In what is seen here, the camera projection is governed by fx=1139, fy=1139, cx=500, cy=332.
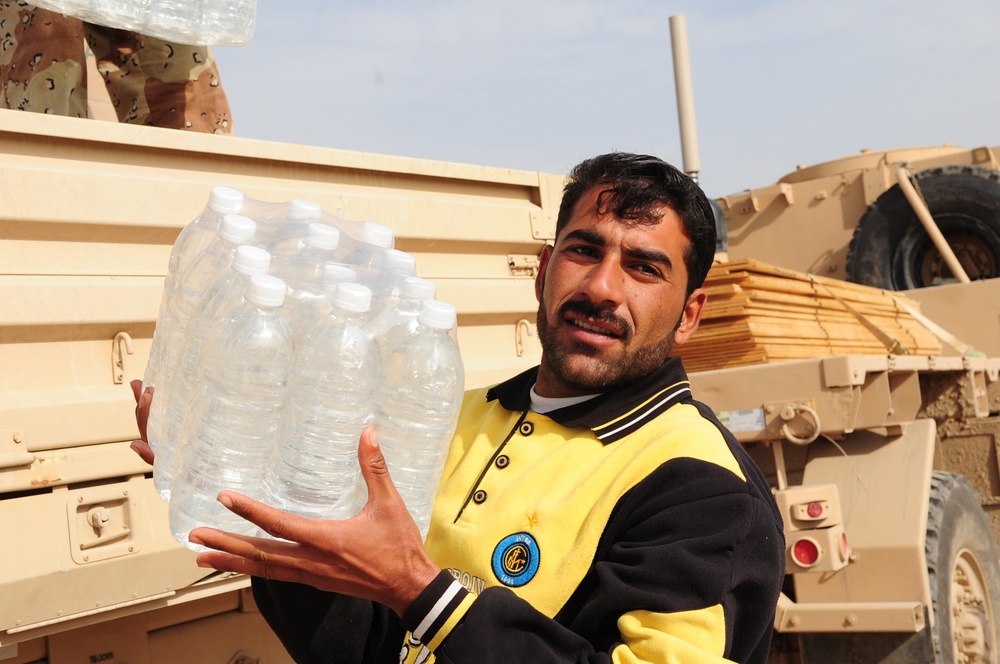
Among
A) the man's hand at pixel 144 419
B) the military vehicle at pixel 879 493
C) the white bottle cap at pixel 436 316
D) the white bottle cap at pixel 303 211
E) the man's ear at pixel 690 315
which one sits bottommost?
the military vehicle at pixel 879 493

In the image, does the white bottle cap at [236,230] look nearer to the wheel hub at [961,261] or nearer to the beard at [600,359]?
the beard at [600,359]

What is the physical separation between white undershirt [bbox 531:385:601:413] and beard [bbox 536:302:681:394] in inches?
0.9

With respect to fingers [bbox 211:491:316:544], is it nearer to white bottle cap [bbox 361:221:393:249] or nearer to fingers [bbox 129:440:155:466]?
fingers [bbox 129:440:155:466]

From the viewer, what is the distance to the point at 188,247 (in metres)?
2.26

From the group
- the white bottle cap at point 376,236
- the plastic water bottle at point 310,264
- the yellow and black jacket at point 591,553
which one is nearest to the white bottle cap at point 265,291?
the plastic water bottle at point 310,264

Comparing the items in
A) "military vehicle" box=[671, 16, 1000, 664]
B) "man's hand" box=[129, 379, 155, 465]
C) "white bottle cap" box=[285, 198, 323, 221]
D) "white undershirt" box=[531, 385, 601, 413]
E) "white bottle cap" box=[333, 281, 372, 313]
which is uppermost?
"white bottle cap" box=[285, 198, 323, 221]

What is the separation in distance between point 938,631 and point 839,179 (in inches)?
181

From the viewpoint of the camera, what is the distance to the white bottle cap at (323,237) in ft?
6.32

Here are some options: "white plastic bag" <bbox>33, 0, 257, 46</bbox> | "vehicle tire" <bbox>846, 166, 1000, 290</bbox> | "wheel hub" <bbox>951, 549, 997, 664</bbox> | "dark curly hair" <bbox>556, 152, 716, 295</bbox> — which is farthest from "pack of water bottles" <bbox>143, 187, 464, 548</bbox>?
"vehicle tire" <bbox>846, 166, 1000, 290</bbox>

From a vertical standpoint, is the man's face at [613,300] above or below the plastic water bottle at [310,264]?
below

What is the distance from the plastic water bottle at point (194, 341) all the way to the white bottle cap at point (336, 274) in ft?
0.38

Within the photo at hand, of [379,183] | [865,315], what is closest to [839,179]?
[865,315]

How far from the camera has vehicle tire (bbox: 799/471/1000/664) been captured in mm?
→ 4168

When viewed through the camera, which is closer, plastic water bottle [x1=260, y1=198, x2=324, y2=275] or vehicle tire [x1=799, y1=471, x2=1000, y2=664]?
plastic water bottle [x1=260, y1=198, x2=324, y2=275]
